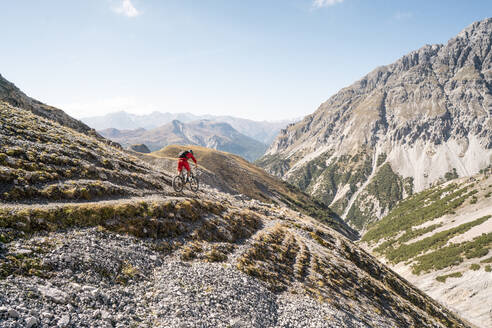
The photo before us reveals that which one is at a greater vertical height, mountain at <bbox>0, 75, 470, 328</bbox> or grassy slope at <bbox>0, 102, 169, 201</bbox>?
grassy slope at <bbox>0, 102, 169, 201</bbox>

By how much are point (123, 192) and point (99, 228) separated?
6850 mm

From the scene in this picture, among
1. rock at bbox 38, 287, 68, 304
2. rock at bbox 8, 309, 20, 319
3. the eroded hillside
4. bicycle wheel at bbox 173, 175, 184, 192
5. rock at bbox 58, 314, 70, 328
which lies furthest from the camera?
bicycle wheel at bbox 173, 175, 184, 192

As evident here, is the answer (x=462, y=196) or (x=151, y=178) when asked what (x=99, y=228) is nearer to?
(x=151, y=178)

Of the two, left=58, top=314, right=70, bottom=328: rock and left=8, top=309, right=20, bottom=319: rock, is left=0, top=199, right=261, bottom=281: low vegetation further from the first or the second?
left=58, top=314, right=70, bottom=328: rock

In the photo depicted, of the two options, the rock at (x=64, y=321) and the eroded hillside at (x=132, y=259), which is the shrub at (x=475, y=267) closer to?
the eroded hillside at (x=132, y=259)

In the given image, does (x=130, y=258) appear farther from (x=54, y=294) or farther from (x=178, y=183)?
(x=178, y=183)

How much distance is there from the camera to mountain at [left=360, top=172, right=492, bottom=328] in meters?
74.9

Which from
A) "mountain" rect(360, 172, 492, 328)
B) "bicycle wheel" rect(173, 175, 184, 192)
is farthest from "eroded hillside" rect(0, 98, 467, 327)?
"mountain" rect(360, 172, 492, 328)

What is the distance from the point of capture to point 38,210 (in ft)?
46.4

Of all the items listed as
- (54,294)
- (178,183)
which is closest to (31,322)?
(54,294)

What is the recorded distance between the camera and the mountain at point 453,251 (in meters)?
74.9

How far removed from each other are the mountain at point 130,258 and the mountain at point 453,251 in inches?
2578

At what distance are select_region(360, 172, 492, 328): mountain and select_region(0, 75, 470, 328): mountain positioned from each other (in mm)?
65480

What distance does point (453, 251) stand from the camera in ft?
325
